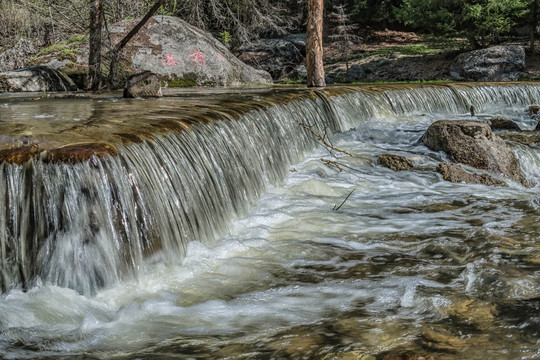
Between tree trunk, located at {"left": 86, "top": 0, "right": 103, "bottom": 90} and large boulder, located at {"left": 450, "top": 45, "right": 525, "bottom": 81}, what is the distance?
595 inches

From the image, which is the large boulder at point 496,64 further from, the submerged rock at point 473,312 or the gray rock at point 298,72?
the submerged rock at point 473,312

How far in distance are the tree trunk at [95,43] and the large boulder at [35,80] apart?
1295 millimetres

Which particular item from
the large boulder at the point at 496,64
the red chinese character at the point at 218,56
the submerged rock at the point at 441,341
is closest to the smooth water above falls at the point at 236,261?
the submerged rock at the point at 441,341

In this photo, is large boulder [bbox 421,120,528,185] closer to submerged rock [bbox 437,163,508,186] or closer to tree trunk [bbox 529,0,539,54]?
submerged rock [bbox 437,163,508,186]

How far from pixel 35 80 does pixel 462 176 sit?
35.5 feet

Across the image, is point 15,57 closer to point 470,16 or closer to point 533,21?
point 470,16

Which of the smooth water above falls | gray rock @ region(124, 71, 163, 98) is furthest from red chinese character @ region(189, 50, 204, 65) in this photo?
the smooth water above falls

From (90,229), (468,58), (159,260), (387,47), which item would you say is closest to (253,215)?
(159,260)

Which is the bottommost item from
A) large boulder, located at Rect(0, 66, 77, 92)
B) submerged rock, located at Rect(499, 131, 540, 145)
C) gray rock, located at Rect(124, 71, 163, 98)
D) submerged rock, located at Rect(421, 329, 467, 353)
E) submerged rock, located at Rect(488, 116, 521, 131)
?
submerged rock, located at Rect(421, 329, 467, 353)

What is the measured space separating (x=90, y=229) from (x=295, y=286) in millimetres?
1604

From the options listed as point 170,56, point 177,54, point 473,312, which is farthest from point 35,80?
point 473,312

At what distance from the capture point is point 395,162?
324 inches

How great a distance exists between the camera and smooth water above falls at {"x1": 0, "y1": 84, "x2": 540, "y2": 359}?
2.91m

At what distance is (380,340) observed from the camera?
2814 millimetres
